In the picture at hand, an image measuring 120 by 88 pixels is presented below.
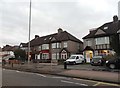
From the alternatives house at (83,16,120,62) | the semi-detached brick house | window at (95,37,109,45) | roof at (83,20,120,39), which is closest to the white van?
house at (83,16,120,62)

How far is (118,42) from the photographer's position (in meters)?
30.3

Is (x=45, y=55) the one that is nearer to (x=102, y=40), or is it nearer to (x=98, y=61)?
(x=102, y=40)

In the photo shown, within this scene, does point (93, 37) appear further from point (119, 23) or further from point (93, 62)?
point (93, 62)

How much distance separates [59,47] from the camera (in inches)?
2393

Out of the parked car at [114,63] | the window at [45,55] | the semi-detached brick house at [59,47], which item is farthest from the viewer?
the window at [45,55]

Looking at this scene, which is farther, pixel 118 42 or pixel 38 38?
pixel 38 38

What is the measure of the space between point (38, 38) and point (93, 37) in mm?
31559

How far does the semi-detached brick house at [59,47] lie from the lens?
191 feet

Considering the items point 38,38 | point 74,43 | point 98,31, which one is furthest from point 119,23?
point 38,38

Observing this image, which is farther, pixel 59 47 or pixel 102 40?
pixel 59 47

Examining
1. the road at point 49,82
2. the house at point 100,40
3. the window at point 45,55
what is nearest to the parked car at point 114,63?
the road at point 49,82

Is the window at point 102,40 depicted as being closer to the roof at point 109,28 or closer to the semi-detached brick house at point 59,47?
the roof at point 109,28

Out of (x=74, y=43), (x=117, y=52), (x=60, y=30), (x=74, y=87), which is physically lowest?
(x=74, y=87)

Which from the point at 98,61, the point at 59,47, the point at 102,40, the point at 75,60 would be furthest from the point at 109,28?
the point at 98,61
